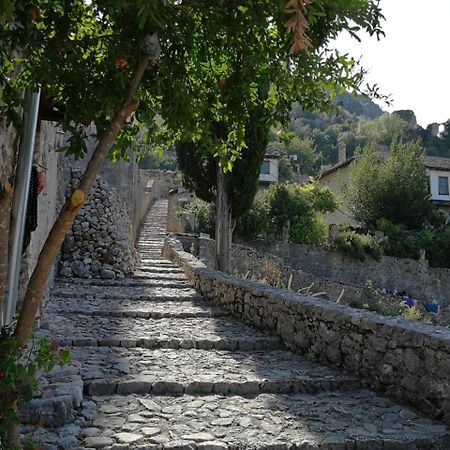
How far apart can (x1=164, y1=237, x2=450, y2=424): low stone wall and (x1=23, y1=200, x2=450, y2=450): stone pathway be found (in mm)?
165

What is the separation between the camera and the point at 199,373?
501cm

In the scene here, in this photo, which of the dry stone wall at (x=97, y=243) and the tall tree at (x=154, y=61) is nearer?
the tall tree at (x=154, y=61)

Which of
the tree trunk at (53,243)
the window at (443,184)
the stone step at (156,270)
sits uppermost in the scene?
the window at (443,184)

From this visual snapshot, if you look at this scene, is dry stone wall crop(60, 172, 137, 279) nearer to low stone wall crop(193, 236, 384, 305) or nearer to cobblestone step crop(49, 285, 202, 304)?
cobblestone step crop(49, 285, 202, 304)

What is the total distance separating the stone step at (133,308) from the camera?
7.96 meters

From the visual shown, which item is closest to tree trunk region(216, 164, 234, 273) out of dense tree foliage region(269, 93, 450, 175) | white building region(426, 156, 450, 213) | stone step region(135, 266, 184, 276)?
stone step region(135, 266, 184, 276)

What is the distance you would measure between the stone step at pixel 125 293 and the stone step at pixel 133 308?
0.71 feet

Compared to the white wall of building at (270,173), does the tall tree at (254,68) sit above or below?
below

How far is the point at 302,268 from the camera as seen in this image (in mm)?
24219

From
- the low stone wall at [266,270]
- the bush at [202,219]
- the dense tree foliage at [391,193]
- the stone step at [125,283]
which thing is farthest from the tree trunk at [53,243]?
the dense tree foliage at [391,193]

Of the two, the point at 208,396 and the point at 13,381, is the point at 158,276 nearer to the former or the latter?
the point at 208,396

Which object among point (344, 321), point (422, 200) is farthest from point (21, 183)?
point (422, 200)

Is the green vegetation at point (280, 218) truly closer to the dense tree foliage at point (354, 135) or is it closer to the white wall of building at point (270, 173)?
the white wall of building at point (270, 173)

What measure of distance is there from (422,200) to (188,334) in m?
26.8
